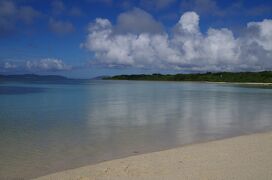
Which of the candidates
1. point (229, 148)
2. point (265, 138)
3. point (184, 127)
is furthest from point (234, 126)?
point (229, 148)

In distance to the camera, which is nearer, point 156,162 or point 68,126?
point 156,162

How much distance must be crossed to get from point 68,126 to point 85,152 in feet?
17.7

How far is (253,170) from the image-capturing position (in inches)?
289

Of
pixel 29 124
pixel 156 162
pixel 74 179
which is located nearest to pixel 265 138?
pixel 156 162

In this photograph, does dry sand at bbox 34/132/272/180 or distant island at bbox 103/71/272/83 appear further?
distant island at bbox 103/71/272/83

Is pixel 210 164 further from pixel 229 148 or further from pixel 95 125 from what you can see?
pixel 95 125

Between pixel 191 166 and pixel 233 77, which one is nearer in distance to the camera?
pixel 191 166

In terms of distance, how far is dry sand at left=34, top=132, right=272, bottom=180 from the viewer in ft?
23.3

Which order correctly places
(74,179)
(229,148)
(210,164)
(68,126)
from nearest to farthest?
1. (74,179)
2. (210,164)
3. (229,148)
4. (68,126)

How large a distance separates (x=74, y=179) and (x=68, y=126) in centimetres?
841

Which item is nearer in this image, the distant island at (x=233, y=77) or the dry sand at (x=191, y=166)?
the dry sand at (x=191, y=166)

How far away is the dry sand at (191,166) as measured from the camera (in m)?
7.11

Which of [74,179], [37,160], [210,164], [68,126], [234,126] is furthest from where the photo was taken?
[234,126]

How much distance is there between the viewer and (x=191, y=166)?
7.84 metres
